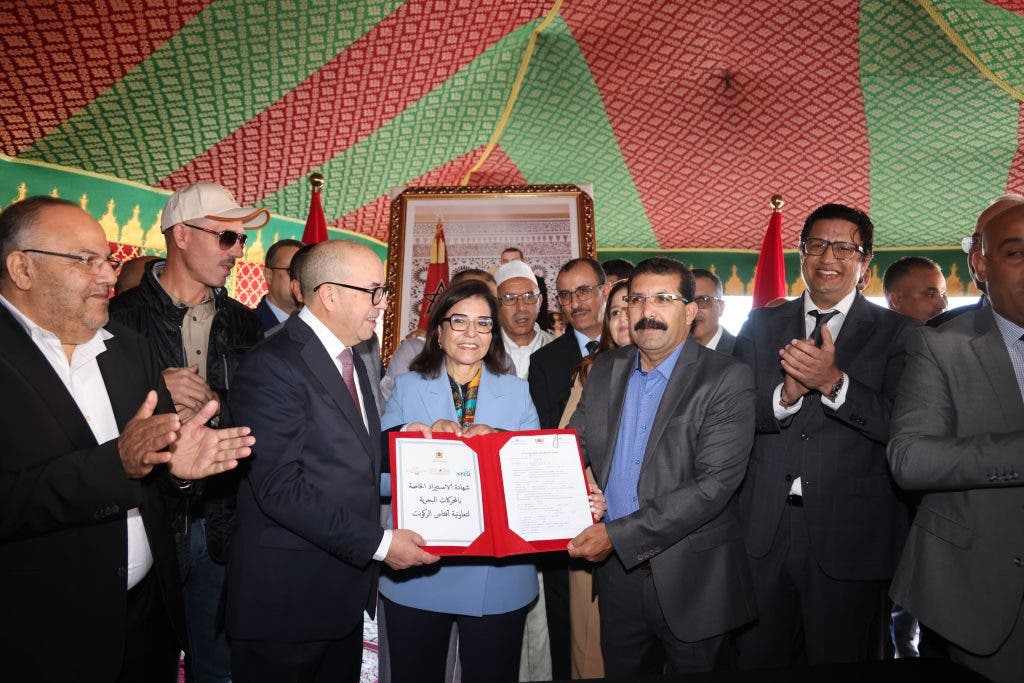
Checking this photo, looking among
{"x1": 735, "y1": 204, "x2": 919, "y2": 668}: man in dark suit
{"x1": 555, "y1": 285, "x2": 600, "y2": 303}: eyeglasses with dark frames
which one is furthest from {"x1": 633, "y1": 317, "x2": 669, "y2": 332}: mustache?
{"x1": 555, "y1": 285, "x2": 600, "y2": 303}: eyeglasses with dark frames

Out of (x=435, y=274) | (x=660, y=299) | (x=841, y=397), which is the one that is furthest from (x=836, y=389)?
(x=435, y=274)

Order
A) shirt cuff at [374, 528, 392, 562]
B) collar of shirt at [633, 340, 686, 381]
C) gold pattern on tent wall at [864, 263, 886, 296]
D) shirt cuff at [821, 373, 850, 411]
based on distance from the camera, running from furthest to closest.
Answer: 1. gold pattern on tent wall at [864, 263, 886, 296]
2. collar of shirt at [633, 340, 686, 381]
3. shirt cuff at [821, 373, 850, 411]
4. shirt cuff at [374, 528, 392, 562]

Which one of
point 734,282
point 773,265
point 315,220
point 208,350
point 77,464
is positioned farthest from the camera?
point 734,282

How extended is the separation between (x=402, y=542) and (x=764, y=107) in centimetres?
539

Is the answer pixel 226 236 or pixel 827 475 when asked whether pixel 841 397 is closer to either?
pixel 827 475

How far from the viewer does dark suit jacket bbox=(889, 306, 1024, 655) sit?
161 centimetres

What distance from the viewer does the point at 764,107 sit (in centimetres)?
591

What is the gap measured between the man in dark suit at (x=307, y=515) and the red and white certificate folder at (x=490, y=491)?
0.33 ft

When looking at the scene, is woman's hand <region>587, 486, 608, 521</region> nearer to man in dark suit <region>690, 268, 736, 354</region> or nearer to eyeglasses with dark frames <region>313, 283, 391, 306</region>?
eyeglasses with dark frames <region>313, 283, 391, 306</region>

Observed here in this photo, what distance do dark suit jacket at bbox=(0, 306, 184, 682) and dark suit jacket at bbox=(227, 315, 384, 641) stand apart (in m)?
0.35

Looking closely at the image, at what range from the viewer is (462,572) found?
218 centimetres

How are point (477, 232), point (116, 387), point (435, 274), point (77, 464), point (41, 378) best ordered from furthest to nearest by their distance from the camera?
point (477, 232) → point (435, 274) → point (116, 387) → point (41, 378) → point (77, 464)

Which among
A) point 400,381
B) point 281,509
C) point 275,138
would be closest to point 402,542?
point 281,509

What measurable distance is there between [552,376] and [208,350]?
5.05ft
